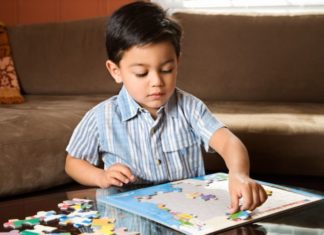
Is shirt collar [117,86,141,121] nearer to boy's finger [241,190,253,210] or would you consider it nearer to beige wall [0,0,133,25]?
boy's finger [241,190,253,210]

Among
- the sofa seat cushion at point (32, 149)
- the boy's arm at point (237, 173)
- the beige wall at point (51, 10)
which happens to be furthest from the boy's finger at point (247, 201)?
the beige wall at point (51, 10)

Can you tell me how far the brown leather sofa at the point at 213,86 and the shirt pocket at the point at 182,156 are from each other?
51 cm

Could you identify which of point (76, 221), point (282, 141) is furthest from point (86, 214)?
point (282, 141)

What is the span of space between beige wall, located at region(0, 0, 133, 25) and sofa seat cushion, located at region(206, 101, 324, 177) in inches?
59.1

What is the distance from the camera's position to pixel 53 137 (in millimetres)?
1645

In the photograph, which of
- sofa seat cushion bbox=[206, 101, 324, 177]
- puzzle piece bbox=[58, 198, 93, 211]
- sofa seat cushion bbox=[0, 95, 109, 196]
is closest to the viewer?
puzzle piece bbox=[58, 198, 93, 211]

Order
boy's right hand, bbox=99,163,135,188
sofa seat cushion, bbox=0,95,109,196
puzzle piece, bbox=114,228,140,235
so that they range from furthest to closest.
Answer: sofa seat cushion, bbox=0,95,109,196, boy's right hand, bbox=99,163,135,188, puzzle piece, bbox=114,228,140,235

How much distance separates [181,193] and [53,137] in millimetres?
828

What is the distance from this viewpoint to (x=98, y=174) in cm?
110

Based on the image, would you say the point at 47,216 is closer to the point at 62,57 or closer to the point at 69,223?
the point at 69,223

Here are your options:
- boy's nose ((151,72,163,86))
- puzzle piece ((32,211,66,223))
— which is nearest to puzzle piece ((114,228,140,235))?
puzzle piece ((32,211,66,223))

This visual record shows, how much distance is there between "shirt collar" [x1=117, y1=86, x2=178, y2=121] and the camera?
1.22 m

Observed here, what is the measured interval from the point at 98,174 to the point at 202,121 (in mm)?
299

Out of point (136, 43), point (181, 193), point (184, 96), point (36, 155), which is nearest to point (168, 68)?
point (136, 43)
